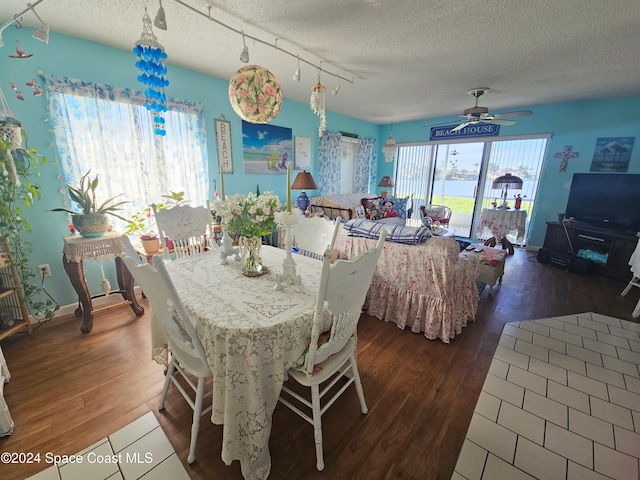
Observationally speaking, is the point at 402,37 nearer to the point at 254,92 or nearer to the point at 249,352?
the point at 254,92

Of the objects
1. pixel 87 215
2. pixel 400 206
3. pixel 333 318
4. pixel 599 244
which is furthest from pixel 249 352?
pixel 599 244

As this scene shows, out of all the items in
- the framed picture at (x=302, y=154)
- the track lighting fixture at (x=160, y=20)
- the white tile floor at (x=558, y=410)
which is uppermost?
the track lighting fixture at (x=160, y=20)

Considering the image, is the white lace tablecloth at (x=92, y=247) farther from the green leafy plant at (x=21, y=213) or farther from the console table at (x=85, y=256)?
the green leafy plant at (x=21, y=213)

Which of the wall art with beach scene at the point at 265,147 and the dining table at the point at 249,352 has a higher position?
the wall art with beach scene at the point at 265,147

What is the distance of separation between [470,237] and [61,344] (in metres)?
6.43

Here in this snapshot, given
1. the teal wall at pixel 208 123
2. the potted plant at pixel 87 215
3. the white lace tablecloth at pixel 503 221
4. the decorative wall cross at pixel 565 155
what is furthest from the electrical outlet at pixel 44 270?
the decorative wall cross at pixel 565 155

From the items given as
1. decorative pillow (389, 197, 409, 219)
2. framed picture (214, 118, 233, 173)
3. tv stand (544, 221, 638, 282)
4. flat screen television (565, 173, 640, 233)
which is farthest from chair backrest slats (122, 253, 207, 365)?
flat screen television (565, 173, 640, 233)

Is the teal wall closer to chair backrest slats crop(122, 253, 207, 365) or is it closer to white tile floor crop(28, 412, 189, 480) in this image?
white tile floor crop(28, 412, 189, 480)

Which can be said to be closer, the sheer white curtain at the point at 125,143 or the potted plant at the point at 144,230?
the sheer white curtain at the point at 125,143

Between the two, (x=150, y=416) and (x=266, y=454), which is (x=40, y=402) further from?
(x=266, y=454)

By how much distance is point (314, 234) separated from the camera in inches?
73.8

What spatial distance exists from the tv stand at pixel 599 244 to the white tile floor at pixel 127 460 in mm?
5160

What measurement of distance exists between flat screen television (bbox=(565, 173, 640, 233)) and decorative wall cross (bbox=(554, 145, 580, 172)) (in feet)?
1.48

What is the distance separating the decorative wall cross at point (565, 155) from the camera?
4285mm
